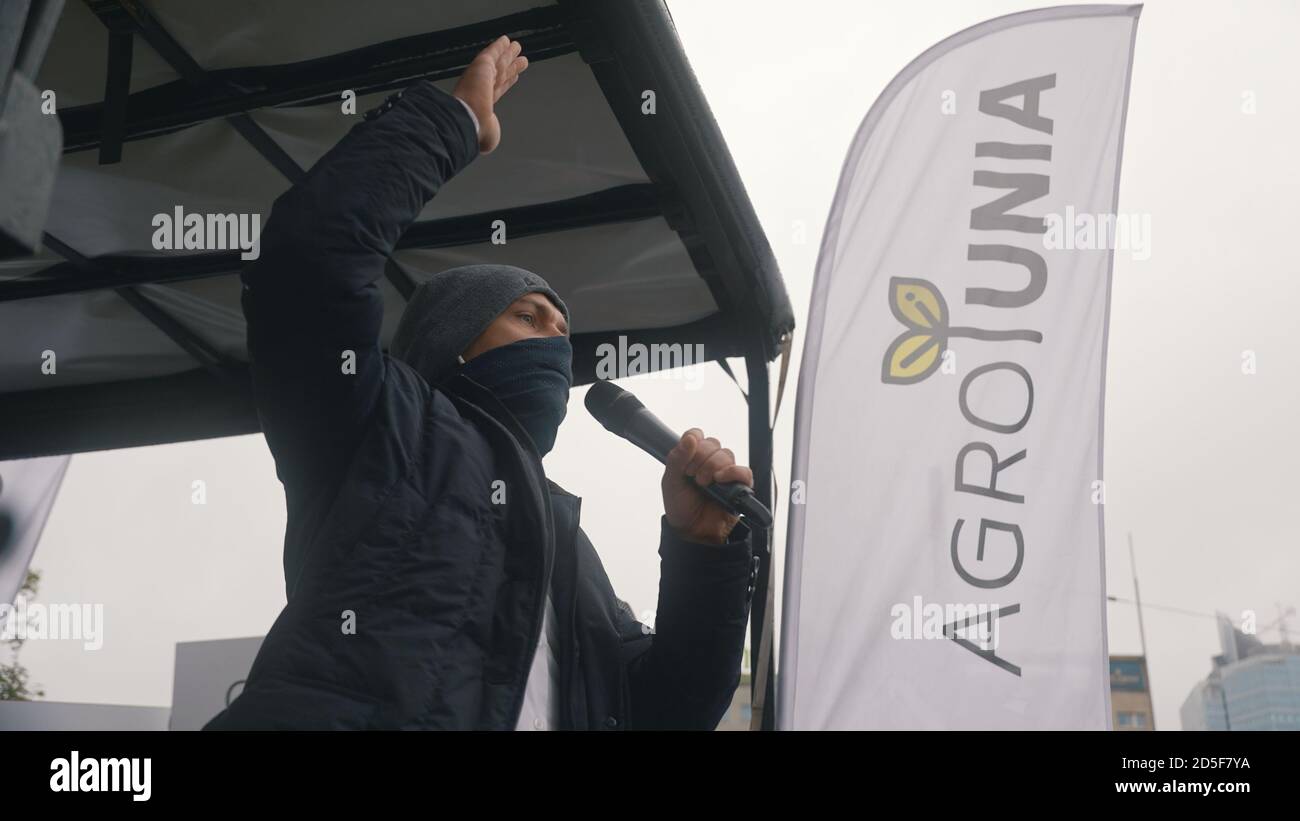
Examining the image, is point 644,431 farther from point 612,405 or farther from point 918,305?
point 918,305

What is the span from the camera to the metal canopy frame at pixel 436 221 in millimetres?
2857

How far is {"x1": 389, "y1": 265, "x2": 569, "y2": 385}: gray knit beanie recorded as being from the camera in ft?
6.67

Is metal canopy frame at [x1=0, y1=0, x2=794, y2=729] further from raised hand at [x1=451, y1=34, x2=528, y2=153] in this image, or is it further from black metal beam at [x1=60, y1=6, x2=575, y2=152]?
raised hand at [x1=451, y1=34, x2=528, y2=153]

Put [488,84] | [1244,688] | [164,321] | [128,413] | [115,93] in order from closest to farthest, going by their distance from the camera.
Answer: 1. [488,84]
2. [115,93]
3. [164,321]
4. [128,413]
5. [1244,688]

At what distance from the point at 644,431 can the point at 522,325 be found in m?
0.32

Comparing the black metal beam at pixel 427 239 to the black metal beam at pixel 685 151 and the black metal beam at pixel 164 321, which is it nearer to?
the black metal beam at pixel 164 321

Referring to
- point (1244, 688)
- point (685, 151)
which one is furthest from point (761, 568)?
point (1244, 688)

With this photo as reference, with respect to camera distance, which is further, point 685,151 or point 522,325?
point 685,151

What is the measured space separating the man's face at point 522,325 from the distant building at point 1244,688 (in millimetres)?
50446

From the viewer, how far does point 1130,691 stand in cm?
6881

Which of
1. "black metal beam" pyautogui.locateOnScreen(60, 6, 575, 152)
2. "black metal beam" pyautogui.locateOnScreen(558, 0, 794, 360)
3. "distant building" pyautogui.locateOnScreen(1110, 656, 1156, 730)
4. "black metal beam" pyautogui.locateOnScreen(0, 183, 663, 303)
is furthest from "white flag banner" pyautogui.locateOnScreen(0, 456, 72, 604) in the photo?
"distant building" pyautogui.locateOnScreen(1110, 656, 1156, 730)
